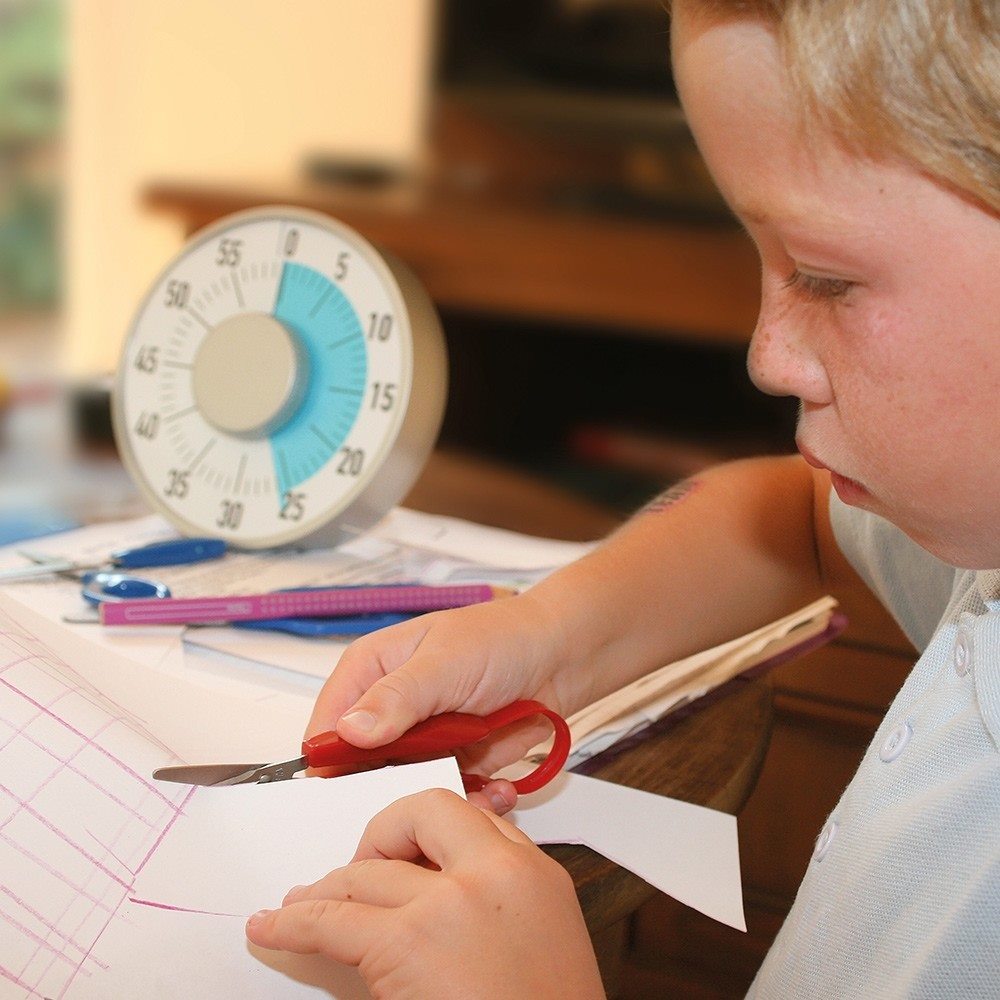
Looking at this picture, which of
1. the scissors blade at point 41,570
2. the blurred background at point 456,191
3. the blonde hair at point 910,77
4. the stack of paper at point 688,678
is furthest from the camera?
the blurred background at point 456,191

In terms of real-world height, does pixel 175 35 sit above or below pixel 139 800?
above

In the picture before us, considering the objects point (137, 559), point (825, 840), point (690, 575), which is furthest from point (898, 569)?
point (137, 559)

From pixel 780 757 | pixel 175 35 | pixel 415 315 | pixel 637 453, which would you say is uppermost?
pixel 175 35

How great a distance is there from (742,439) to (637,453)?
0.21 meters

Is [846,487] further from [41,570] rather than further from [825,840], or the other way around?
[41,570]

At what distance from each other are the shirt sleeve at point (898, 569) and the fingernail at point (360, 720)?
12.3 inches

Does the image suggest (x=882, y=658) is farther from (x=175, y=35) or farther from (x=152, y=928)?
(x=175, y=35)

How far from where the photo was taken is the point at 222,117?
9.32 ft

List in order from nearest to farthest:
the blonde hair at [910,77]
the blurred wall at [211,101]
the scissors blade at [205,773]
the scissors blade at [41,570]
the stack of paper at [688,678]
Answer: the blonde hair at [910,77] → the scissors blade at [205,773] → the stack of paper at [688,678] → the scissors blade at [41,570] → the blurred wall at [211,101]

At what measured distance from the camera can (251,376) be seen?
815 mm

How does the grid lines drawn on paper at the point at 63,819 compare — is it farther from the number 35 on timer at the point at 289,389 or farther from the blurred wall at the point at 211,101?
the blurred wall at the point at 211,101

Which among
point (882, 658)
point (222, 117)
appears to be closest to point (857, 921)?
point (882, 658)

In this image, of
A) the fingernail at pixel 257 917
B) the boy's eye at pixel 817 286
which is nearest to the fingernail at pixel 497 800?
the fingernail at pixel 257 917

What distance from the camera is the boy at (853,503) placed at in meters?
0.42
